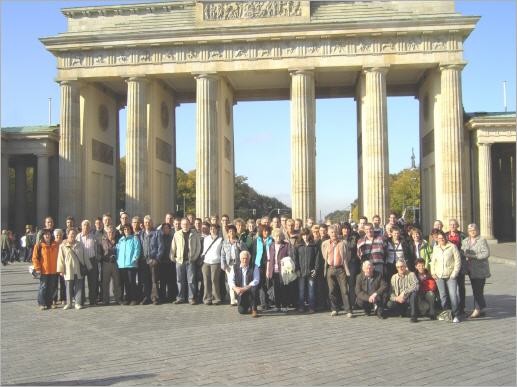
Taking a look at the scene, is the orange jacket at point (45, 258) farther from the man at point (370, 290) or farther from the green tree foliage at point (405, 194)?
the green tree foliage at point (405, 194)

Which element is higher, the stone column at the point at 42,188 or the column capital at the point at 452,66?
the column capital at the point at 452,66

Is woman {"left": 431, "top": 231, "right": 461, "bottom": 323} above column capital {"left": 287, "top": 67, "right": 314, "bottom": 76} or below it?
below

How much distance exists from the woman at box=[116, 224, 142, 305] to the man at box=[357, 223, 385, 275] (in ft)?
18.6

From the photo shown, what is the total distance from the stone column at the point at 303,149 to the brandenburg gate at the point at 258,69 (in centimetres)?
6

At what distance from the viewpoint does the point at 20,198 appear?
143 ft

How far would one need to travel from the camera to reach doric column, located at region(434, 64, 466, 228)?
3416cm

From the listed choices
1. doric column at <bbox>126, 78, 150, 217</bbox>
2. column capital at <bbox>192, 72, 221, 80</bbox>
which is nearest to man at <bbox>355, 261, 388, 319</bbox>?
doric column at <bbox>126, 78, 150, 217</bbox>

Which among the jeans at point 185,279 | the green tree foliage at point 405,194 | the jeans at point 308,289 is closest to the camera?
the jeans at point 308,289

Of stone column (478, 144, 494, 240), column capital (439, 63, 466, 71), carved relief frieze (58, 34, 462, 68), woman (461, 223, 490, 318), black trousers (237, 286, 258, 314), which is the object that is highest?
carved relief frieze (58, 34, 462, 68)

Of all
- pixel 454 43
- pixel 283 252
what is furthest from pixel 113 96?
pixel 283 252

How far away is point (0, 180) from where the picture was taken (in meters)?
39.1

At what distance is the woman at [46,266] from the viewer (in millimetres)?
14062

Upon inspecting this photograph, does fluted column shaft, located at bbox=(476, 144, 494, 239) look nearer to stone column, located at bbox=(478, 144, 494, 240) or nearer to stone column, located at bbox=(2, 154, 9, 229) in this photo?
stone column, located at bbox=(478, 144, 494, 240)

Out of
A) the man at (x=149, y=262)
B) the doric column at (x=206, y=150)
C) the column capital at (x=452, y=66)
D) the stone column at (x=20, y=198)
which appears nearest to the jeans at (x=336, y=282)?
the man at (x=149, y=262)
